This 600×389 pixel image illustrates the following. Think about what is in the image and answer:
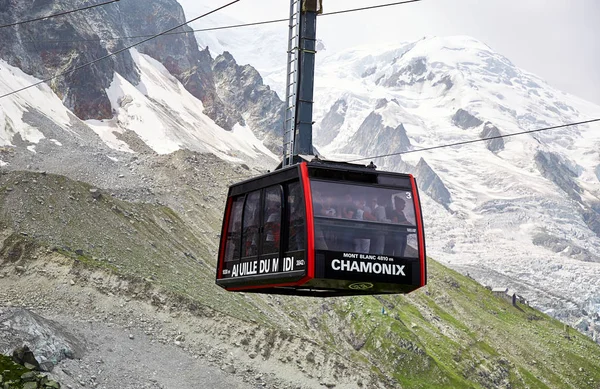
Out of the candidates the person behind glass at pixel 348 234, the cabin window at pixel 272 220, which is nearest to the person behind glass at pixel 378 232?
the person behind glass at pixel 348 234

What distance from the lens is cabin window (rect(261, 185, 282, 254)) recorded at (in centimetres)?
2329

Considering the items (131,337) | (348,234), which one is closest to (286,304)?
(131,337)

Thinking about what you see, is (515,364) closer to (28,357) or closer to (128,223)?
(128,223)

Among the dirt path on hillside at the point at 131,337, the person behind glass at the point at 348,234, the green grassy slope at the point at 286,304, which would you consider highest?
the green grassy slope at the point at 286,304

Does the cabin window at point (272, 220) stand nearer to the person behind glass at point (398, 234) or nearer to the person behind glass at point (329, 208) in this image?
the person behind glass at point (329, 208)

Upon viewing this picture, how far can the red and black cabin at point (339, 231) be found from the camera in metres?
21.9

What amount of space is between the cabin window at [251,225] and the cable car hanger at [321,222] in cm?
3

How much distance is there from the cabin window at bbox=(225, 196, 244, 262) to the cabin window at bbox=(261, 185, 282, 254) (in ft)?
6.13

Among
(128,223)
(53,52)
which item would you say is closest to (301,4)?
(128,223)

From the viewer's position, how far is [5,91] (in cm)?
15100

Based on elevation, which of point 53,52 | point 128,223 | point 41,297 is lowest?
point 41,297

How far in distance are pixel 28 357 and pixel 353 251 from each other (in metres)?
40.6

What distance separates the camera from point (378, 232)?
22.7 meters

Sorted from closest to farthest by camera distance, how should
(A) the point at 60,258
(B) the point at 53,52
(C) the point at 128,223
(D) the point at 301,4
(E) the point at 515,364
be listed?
1. (D) the point at 301,4
2. (A) the point at 60,258
3. (C) the point at 128,223
4. (E) the point at 515,364
5. (B) the point at 53,52
